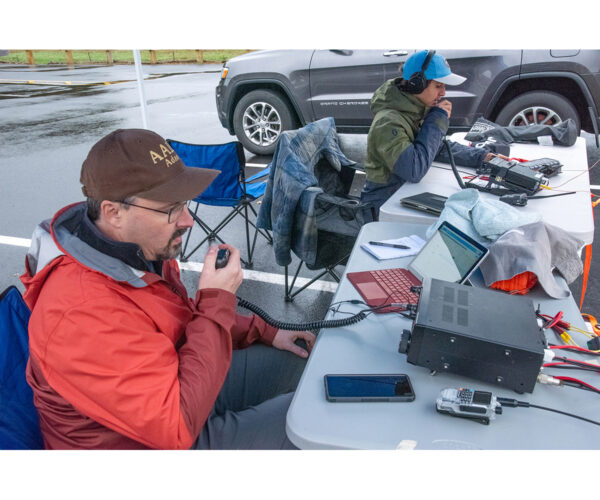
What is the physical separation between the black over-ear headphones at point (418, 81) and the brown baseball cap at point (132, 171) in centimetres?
197

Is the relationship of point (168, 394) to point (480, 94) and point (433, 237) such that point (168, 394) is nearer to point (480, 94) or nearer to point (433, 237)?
point (433, 237)

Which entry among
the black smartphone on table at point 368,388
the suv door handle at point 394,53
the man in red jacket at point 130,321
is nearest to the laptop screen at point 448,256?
the black smartphone on table at point 368,388

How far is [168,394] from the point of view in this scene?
1198 mm

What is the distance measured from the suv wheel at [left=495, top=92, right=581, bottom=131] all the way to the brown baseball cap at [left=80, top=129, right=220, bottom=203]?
457cm

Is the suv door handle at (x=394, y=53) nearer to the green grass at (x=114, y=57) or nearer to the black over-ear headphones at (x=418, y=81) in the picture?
the black over-ear headphones at (x=418, y=81)

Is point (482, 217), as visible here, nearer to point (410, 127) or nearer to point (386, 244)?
point (386, 244)

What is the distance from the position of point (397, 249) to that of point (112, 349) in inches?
51.9

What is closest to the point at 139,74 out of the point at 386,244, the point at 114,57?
the point at 386,244

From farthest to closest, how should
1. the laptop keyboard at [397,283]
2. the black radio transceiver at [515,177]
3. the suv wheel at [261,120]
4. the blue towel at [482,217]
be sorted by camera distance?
the suv wheel at [261,120], the black radio transceiver at [515,177], the blue towel at [482,217], the laptop keyboard at [397,283]

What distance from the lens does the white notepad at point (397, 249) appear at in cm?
202

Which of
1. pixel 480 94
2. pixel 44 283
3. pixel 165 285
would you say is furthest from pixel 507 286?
pixel 480 94

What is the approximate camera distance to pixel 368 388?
1286 millimetres

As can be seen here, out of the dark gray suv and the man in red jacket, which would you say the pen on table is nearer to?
the man in red jacket
